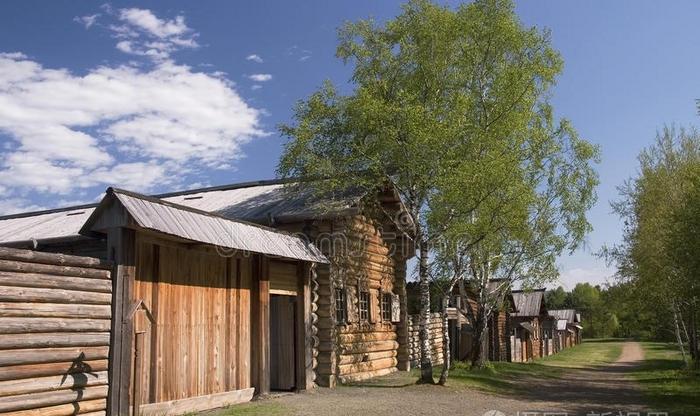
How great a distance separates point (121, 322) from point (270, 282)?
5682 millimetres

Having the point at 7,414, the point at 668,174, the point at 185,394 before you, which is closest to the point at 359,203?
the point at 185,394

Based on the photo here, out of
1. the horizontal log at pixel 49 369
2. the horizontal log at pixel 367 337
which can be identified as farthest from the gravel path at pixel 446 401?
the horizontal log at pixel 49 369

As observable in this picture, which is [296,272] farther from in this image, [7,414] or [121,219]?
[7,414]

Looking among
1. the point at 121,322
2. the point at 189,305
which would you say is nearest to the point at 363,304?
the point at 189,305

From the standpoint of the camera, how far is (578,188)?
25.1m

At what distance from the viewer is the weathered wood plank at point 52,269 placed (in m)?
9.68

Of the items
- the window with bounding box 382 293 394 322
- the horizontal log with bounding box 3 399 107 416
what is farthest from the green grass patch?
the window with bounding box 382 293 394 322

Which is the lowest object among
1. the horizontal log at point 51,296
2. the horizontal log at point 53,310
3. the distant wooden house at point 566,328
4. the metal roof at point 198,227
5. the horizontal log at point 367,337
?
the distant wooden house at point 566,328

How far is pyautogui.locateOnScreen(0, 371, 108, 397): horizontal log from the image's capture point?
9492 mm

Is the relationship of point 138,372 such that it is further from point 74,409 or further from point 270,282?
point 270,282

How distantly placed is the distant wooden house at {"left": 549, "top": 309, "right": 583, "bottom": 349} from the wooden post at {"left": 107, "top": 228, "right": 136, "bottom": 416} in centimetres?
5833

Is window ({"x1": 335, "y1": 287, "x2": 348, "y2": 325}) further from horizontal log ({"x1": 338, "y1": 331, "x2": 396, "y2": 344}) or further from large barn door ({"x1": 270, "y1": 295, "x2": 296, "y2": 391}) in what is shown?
large barn door ({"x1": 270, "y1": 295, "x2": 296, "y2": 391})

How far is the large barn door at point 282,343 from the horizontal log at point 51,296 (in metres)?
7.40

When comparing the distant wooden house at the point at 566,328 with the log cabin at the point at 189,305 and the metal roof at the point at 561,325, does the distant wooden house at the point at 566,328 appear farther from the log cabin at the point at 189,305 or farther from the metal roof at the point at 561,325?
the log cabin at the point at 189,305
